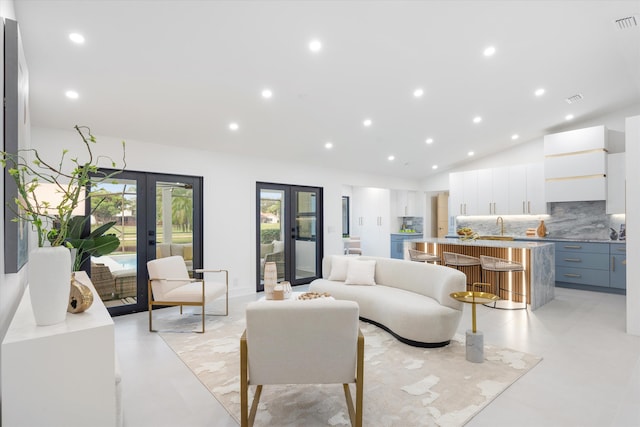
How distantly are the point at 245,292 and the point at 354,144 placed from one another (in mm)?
3249

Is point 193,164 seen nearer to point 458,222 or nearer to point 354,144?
point 354,144

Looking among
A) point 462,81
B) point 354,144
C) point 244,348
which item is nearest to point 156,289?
point 244,348

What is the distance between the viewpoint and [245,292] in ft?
18.8

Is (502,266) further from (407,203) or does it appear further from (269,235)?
(407,203)

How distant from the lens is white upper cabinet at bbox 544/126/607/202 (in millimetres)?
5949

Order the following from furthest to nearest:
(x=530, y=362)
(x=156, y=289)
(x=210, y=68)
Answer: (x=156, y=289) < (x=210, y=68) < (x=530, y=362)

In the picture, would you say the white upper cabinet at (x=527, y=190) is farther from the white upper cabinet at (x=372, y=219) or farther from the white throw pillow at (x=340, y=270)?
the white throw pillow at (x=340, y=270)

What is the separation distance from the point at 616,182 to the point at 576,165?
66cm

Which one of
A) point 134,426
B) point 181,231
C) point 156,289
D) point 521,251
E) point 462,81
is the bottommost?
point 134,426

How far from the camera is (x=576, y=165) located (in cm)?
618

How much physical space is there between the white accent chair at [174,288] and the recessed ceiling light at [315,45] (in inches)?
108

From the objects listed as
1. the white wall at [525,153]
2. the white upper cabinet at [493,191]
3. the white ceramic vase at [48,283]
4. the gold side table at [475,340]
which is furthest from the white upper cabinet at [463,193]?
the white ceramic vase at [48,283]

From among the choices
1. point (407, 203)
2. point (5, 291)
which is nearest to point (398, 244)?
point (407, 203)

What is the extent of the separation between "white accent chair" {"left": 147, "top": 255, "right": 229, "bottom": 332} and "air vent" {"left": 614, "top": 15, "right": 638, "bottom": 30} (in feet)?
17.0
